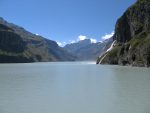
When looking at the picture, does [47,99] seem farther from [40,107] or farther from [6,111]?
[6,111]

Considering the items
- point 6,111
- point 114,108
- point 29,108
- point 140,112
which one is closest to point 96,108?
point 114,108

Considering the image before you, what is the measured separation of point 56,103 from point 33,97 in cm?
578

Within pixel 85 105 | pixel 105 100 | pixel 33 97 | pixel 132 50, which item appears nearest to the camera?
pixel 85 105

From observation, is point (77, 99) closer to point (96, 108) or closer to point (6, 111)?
point (96, 108)

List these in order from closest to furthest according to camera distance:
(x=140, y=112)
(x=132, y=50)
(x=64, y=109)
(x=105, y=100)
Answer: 1. (x=140, y=112)
2. (x=64, y=109)
3. (x=105, y=100)
4. (x=132, y=50)

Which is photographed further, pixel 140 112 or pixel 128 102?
pixel 128 102

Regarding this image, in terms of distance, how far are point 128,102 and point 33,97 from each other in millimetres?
12565

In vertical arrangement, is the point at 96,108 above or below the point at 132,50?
below

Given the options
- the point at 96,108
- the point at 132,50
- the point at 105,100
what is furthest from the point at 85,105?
the point at 132,50

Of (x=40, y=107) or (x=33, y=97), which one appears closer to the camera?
(x=40, y=107)

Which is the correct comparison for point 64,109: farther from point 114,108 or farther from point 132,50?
point 132,50

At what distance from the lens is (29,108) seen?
3262cm

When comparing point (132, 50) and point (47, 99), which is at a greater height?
point (132, 50)

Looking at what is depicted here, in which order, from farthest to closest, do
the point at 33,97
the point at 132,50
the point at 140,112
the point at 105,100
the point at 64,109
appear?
1. the point at 132,50
2. the point at 33,97
3. the point at 105,100
4. the point at 64,109
5. the point at 140,112
